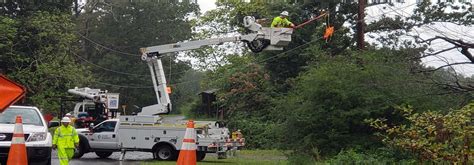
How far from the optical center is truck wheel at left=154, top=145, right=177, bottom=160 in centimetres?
2106

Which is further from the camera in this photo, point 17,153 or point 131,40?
point 131,40

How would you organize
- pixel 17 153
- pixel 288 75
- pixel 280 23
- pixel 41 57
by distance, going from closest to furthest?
pixel 17 153 → pixel 280 23 → pixel 41 57 → pixel 288 75

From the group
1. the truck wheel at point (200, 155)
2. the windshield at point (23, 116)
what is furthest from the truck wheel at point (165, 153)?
the windshield at point (23, 116)

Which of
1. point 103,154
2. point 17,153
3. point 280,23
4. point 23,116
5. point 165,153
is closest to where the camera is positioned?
point 17,153

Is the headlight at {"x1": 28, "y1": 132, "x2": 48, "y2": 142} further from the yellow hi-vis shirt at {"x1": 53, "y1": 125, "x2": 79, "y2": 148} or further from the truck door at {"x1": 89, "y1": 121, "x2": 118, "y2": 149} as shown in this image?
the truck door at {"x1": 89, "y1": 121, "x2": 118, "y2": 149}

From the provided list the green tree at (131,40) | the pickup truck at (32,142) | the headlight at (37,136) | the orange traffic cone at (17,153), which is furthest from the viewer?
the green tree at (131,40)

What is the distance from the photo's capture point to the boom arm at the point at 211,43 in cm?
1803

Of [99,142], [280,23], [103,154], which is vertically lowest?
[103,154]

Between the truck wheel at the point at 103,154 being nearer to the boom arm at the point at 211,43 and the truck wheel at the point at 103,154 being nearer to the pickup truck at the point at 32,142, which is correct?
the boom arm at the point at 211,43

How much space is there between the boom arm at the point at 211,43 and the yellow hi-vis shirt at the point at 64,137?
23.5 ft

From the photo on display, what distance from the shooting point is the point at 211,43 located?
1984 centimetres

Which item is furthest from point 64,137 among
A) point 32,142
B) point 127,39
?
point 127,39

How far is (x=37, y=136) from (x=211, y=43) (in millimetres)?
7884

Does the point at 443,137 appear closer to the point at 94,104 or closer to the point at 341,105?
the point at 341,105
